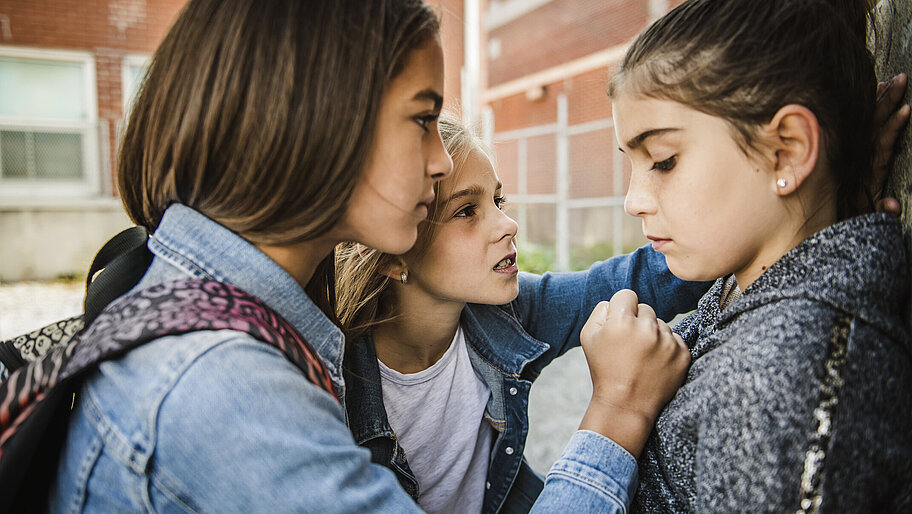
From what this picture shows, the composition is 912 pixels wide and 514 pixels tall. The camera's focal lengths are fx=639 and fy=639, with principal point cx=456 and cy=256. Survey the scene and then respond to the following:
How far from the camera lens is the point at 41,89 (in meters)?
7.95

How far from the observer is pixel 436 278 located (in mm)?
1613

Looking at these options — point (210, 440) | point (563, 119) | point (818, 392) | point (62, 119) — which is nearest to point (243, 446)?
point (210, 440)

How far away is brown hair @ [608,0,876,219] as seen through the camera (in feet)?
3.37

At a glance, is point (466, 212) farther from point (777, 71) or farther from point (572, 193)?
point (572, 193)

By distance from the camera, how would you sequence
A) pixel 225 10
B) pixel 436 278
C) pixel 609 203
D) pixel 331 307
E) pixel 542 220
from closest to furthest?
pixel 225 10 → pixel 331 307 → pixel 436 278 → pixel 609 203 → pixel 542 220

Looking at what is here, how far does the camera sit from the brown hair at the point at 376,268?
1.59 m

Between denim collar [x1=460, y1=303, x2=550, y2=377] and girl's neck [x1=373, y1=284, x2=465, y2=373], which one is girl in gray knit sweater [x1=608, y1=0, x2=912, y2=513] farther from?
girl's neck [x1=373, y1=284, x2=465, y2=373]

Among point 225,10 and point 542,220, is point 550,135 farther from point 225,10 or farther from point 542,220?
point 225,10

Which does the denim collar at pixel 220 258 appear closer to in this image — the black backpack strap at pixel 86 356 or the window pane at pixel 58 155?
the black backpack strap at pixel 86 356

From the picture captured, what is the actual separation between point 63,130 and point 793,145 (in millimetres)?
9019

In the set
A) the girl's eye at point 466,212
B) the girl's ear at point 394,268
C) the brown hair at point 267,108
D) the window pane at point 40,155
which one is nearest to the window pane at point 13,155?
the window pane at point 40,155

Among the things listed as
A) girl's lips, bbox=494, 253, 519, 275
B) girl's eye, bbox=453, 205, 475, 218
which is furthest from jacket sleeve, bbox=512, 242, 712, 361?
girl's eye, bbox=453, 205, 475, 218

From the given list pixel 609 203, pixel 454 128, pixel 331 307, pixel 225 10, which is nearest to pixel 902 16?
pixel 454 128

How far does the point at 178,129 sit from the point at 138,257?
0.78 ft
